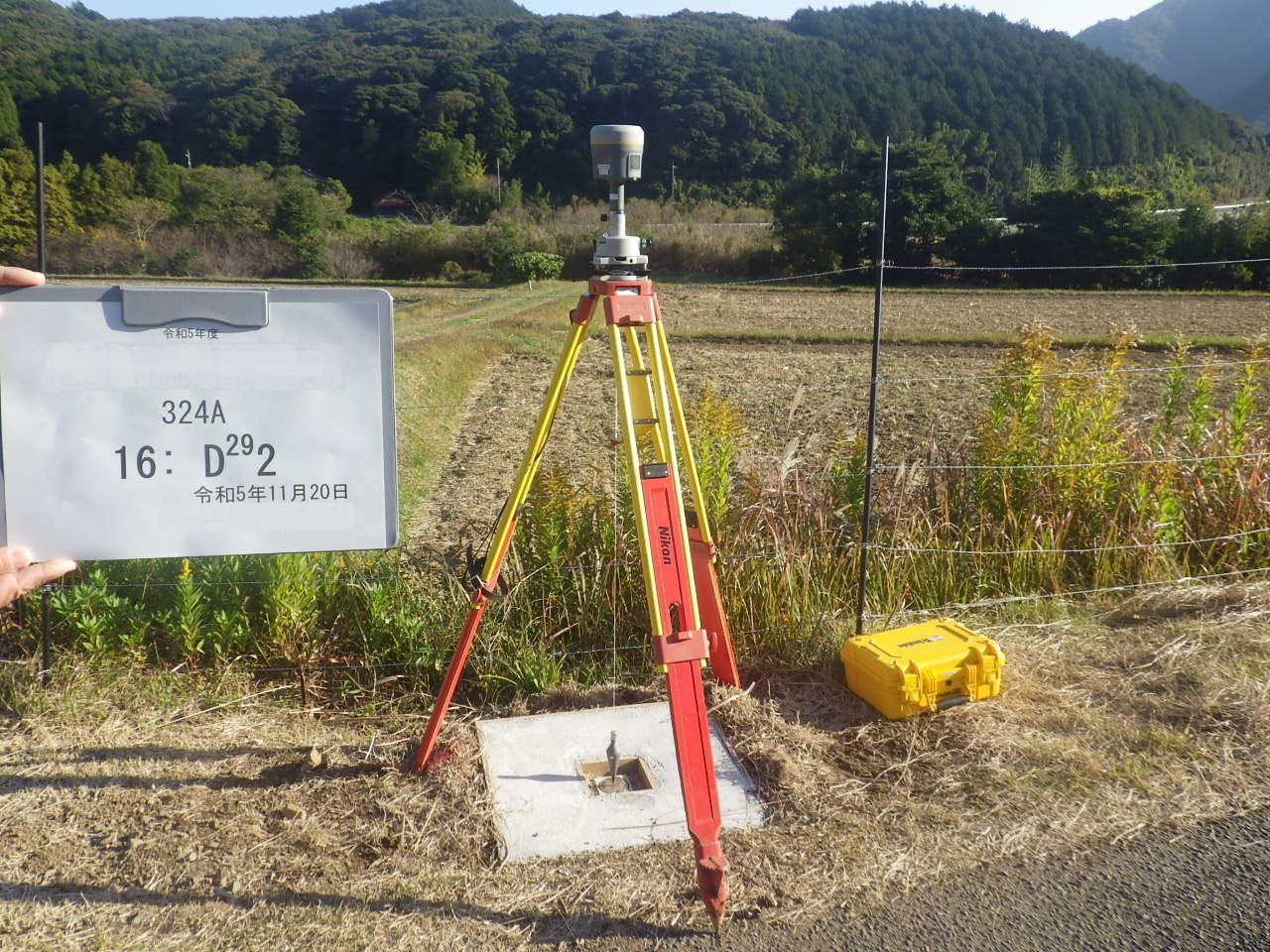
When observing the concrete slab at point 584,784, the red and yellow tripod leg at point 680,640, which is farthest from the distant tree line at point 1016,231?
the red and yellow tripod leg at point 680,640

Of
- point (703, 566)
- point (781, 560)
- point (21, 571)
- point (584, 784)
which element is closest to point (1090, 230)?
point (781, 560)

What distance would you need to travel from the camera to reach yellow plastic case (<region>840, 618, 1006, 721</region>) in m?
3.46

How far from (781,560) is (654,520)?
5.31 ft

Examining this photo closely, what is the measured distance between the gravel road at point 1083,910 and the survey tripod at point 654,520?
36 centimetres

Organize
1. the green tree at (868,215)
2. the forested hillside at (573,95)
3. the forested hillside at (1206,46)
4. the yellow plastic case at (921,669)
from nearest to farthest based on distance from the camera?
the yellow plastic case at (921,669), the green tree at (868,215), the forested hillside at (573,95), the forested hillside at (1206,46)

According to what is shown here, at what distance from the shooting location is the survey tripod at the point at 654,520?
2525 mm

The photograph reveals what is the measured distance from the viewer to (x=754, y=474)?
4566 millimetres

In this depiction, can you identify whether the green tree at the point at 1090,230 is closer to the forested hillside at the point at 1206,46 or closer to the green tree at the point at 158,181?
the green tree at the point at 158,181

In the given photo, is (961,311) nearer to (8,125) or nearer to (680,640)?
(680,640)

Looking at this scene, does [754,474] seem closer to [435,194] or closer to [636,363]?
[636,363]

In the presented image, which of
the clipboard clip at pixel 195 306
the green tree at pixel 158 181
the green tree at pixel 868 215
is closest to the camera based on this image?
the clipboard clip at pixel 195 306

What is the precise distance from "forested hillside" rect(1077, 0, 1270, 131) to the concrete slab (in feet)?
506

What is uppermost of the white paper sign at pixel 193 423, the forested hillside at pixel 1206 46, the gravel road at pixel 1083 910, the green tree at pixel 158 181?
the forested hillside at pixel 1206 46

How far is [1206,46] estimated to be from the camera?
16612cm
